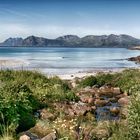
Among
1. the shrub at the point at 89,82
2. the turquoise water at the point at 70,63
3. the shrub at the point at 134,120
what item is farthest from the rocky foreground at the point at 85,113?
the turquoise water at the point at 70,63

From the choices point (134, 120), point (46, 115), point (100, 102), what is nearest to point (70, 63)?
point (100, 102)

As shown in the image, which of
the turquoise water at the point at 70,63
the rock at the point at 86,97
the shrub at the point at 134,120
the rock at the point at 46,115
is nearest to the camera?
the shrub at the point at 134,120

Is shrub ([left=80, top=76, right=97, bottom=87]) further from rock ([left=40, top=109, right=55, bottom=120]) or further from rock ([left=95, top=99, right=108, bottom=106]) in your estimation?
rock ([left=40, top=109, right=55, bottom=120])

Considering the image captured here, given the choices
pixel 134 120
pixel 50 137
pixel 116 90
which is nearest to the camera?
pixel 50 137

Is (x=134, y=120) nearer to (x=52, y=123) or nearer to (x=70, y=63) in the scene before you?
(x=52, y=123)

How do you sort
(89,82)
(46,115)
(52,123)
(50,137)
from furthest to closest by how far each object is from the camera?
(89,82) < (46,115) < (52,123) < (50,137)

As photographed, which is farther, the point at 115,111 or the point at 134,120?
the point at 115,111

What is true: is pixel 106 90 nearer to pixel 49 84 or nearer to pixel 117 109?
pixel 49 84

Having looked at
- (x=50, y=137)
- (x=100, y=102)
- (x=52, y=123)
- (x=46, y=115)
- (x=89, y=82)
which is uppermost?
(x=50, y=137)

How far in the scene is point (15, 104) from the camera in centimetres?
1266

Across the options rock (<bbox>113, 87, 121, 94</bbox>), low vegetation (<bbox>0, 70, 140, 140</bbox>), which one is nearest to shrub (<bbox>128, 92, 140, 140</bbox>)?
low vegetation (<bbox>0, 70, 140, 140</bbox>)

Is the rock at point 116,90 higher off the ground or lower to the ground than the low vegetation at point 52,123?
lower

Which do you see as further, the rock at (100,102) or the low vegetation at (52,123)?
the rock at (100,102)

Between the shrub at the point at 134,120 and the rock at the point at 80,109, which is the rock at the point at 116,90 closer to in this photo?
the rock at the point at 80,109
